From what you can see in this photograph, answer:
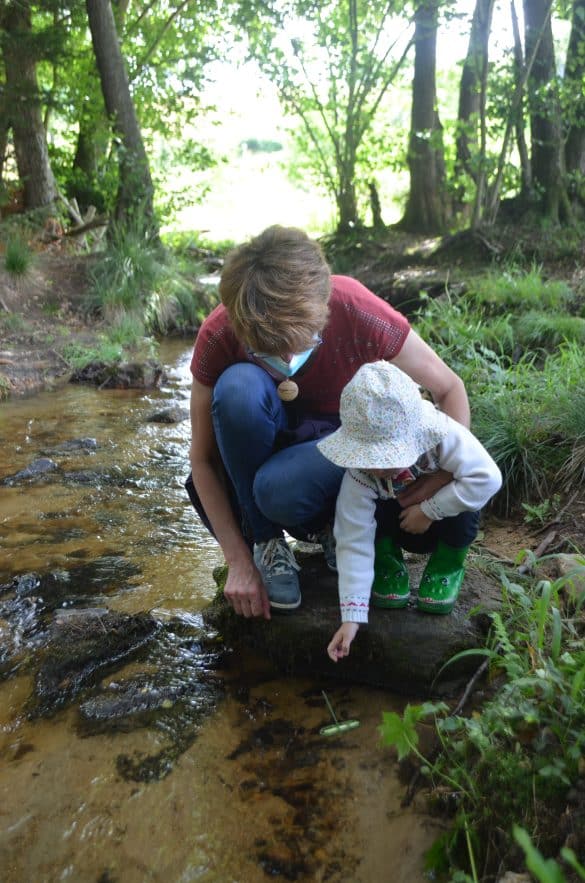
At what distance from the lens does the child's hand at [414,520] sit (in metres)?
1.68

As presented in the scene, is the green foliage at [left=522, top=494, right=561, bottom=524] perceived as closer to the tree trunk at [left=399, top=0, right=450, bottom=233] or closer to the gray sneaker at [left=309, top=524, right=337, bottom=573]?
the gray sneaker at [left=309, top=524, right=337, bottom=573]

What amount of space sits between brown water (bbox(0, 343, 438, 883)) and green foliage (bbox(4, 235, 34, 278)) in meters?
4.63

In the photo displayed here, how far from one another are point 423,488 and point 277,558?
446mm

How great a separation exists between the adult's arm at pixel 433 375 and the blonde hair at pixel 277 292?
0.88ft

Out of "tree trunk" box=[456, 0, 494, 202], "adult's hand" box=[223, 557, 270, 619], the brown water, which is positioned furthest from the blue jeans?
"tree trunk" box=[456, 0, 494, 202]

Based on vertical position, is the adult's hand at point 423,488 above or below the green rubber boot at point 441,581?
above

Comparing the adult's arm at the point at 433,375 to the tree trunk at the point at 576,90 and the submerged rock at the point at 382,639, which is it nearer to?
the submerged rock at the point at 382,639

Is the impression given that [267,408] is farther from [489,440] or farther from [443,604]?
[489,440]

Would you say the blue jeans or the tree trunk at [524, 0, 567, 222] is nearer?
the blue jeans

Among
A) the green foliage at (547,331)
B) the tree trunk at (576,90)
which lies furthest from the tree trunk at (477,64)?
the green foliage at (547,331)

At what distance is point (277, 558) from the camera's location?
191 cm

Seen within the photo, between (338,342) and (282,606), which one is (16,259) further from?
(282,606)

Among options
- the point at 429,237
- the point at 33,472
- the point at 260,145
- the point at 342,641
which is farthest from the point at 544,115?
the point at 260,145

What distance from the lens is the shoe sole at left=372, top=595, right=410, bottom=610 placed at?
184cm
